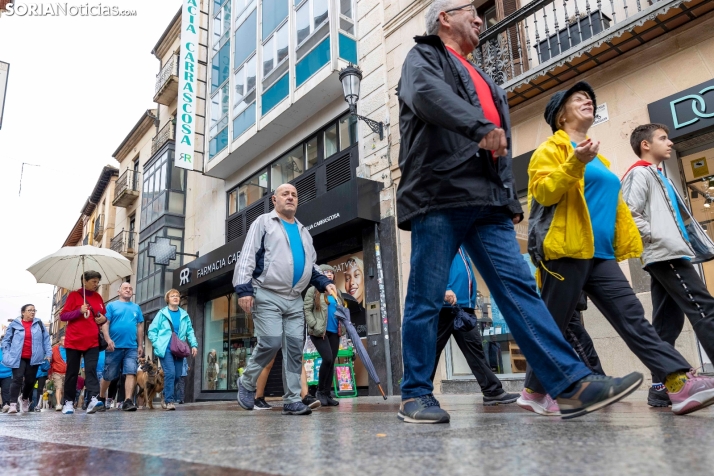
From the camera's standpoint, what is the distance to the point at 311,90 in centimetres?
1235

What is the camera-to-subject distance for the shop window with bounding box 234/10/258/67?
607 inches

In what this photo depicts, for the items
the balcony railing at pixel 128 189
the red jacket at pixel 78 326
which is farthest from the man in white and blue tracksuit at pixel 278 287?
the balcony railing at pixel 128 189

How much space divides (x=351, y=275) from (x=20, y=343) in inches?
237

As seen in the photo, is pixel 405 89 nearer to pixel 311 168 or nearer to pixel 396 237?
pixel 396 237

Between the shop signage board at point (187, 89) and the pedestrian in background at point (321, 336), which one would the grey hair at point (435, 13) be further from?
the shop signage board at point (187, 89)

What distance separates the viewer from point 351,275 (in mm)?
11516

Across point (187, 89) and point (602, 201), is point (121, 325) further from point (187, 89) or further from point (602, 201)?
point (187, 89)

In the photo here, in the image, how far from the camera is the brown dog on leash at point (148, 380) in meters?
8.09

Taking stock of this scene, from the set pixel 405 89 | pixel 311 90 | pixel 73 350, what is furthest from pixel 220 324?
pixel 405 89

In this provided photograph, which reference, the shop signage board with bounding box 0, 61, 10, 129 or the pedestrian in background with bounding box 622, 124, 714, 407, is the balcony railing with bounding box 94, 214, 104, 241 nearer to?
the shop signage board with bounding box 0, 61, 10, 129

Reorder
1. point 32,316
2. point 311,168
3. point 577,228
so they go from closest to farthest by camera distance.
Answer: point 577,228
point 32,316
point 311,168

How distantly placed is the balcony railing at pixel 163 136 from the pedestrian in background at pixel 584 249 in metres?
20.8

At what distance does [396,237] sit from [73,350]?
556 centimetres

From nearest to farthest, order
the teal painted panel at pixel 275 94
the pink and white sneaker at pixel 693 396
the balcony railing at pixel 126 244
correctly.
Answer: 1. the pink and white sneaker at pixel 693 396
2. the teal painted panel at pixel 275 94
3. the balcony railing at pixel 126 244
